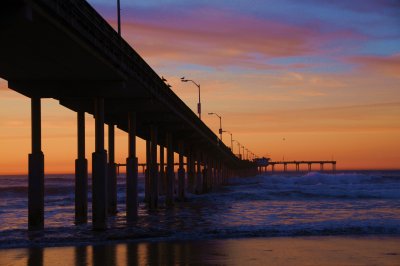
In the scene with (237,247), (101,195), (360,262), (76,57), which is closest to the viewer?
(360,262)

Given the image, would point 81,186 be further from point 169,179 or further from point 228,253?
point 169,179

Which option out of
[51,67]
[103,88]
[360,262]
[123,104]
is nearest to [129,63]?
[103,88]

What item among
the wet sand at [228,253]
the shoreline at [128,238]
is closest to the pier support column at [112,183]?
the shoreline at [128,238]

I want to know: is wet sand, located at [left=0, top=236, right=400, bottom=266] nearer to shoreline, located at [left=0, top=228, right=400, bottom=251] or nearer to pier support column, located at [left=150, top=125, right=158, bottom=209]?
shoreline, located at [left=0, top=228, right=400, bottom=251]

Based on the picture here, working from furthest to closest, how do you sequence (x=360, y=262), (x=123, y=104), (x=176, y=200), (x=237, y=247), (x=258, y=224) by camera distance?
(x=176, y=200) < (x=123, y=104) < (x=258, y=224) < (x=237, y=247) < (x=360, y=262)

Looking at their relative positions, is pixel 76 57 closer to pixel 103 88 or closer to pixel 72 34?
pixel 72 34

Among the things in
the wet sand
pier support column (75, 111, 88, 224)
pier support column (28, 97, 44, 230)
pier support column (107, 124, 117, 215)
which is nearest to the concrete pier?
pier support column (107, 124, 117, 215)

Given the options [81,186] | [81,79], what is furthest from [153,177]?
[81,79]

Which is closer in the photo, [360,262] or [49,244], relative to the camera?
[360,262]

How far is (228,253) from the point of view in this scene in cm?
2181

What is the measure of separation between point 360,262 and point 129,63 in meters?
16.5

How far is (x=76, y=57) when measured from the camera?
993 inches

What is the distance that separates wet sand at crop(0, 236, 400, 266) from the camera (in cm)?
1988

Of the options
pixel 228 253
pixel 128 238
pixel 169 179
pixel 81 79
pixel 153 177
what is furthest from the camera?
pixel 169 179
